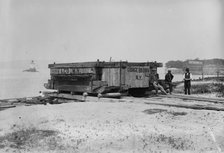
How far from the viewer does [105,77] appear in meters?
16.3

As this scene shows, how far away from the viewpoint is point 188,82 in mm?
20859

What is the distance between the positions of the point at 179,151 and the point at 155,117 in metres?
2.78

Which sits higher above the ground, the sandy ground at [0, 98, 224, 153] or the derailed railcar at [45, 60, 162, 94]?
the derailed railcar at [45, 60, 162, 94]

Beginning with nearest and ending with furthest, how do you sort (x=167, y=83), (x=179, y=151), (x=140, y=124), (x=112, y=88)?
(x=179, y=151), (x=140, y=124), (x=112, y=88), (x=167, y=83)

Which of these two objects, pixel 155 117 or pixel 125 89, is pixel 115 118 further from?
pixel 125 89

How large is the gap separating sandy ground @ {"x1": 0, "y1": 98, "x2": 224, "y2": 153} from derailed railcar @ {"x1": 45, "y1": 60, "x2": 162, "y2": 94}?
3.64 meters

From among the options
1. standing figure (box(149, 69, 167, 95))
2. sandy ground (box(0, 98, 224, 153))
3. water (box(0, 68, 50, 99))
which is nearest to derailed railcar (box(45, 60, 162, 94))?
standing figure (box(149, 69, 167, 95))

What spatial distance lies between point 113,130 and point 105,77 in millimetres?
7107

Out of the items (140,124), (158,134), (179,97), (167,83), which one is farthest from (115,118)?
(167,83)

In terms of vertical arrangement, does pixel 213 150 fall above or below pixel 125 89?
below

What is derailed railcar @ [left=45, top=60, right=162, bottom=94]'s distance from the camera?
52.8ft

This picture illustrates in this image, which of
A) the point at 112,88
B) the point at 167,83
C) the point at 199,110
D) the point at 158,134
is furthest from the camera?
the point at 167,83

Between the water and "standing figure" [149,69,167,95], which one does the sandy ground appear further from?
the water

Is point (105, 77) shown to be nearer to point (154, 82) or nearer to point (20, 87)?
point (154, 82)
